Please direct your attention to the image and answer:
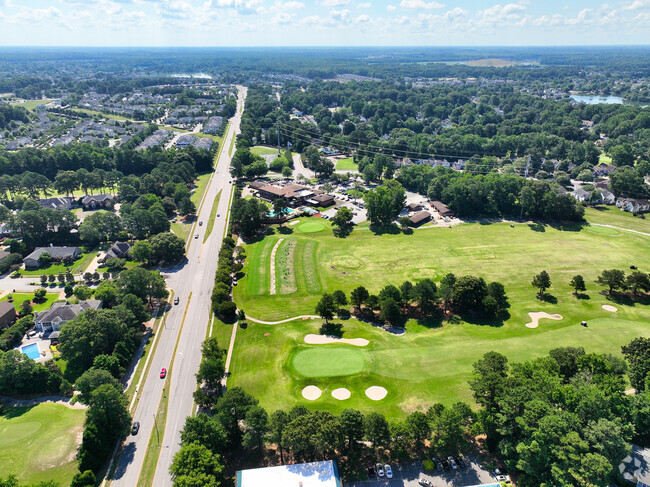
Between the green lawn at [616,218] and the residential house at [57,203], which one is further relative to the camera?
the residential house at [57,203]

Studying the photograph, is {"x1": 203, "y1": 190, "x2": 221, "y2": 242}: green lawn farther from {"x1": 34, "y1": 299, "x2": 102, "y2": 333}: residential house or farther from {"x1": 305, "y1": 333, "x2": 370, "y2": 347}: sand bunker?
{"x1": 305, "y1": 333, "x2": 370, "y2": 347}: sand bunker

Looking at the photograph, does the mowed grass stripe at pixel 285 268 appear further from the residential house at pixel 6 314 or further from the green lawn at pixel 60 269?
the residential house at pixel 6 314

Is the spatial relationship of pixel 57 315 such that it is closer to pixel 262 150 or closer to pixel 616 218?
pixel 262 150

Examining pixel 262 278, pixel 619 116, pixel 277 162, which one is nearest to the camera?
pixel 262 278

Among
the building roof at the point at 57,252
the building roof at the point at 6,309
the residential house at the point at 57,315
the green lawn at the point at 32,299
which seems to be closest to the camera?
the residential house at the point at 57,315

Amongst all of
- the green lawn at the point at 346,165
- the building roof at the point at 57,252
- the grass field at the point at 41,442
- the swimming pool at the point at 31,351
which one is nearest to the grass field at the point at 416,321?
the grass field at the point at 41,442

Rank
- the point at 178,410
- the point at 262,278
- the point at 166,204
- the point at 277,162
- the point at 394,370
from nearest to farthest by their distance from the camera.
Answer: the point at 178,410, the point at 394,370, the point at 262,278, the point at 166,204, the point at 277,162

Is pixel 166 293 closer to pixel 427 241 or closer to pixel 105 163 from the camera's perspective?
pixel 427 241

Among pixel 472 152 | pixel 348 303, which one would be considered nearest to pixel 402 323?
pixel 348 303
